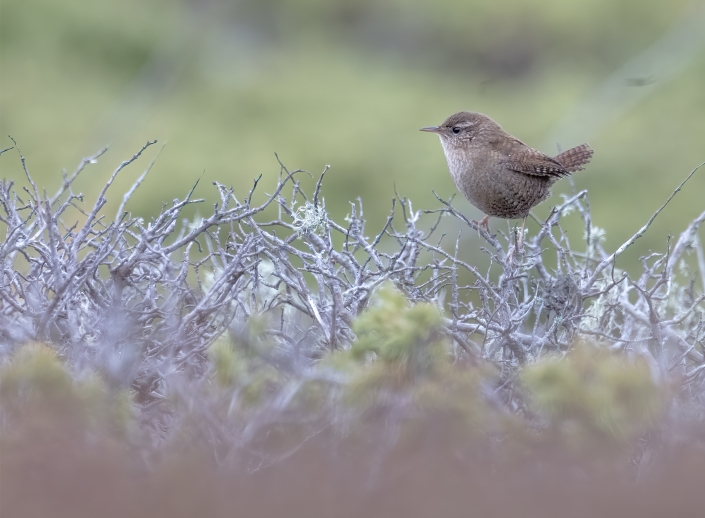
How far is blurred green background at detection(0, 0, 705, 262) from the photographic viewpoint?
40.3ft

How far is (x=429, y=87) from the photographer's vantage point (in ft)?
47.1

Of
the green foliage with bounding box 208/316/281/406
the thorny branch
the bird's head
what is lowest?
the green foliage with bounding box 208/316/281/406

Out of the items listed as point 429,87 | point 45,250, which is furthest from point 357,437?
point 429,87

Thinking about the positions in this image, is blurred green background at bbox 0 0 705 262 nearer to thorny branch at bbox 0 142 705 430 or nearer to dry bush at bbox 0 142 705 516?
thorny branch at bbox 0 142 705 430

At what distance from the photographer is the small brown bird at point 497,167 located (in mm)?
4293

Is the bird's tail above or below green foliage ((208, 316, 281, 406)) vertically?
above

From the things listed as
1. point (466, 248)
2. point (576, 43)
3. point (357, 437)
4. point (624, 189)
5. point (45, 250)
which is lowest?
point (357, 437)

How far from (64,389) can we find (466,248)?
10214 mm

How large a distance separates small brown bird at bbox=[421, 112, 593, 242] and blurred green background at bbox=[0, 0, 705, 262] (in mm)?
6714

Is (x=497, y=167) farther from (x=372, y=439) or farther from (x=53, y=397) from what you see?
(x=53, y=397)

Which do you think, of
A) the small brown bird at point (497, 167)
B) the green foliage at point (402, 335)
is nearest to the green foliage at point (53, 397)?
the green foliage at point (402, 335)

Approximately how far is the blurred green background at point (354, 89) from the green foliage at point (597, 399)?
31.8 ft

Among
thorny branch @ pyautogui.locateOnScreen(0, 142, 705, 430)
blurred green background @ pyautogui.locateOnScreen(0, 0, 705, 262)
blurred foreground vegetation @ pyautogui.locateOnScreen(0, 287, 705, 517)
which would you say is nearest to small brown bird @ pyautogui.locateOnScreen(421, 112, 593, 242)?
thorny branch @ pyautogui.locateOnScreen(0, 142, 705, 430)

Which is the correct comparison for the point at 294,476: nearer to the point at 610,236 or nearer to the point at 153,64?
the point at 610,236
